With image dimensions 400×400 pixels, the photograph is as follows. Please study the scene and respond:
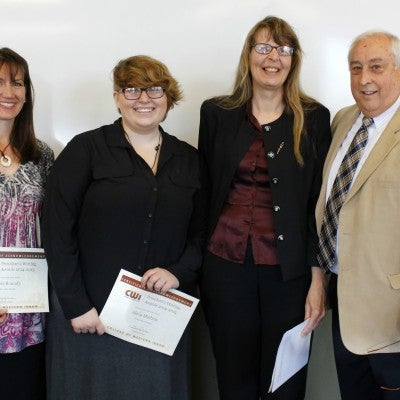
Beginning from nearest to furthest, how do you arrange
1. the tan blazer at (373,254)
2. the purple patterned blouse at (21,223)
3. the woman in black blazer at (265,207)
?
the tan blazer at (373,254), the purple patterned blouse at (21,223), the woman in black blazer at (265,207)

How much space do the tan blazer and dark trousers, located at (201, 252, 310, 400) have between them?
0.63 feet

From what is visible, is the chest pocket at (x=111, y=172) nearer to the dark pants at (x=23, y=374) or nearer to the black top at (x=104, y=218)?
the black top at (x=104, y=218)

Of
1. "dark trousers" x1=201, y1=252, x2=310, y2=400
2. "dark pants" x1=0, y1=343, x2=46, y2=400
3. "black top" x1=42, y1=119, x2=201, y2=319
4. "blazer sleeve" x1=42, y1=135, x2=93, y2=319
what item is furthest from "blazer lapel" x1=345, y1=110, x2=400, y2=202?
"dark pants" x1=0, y1=343, x2=46, y2=400

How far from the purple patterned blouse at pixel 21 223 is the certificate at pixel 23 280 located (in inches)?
1.1

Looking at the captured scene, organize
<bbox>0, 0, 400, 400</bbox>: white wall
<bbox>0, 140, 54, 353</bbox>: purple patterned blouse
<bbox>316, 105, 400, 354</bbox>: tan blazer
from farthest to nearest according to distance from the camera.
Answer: <bbox>0, 0, 400, 400</bbox>: white wall < <bbox>0, 140, 54, 353</bbox>: purple patterned blouse < <bbox>316, 105, 400, 354</bbox>: tan blazer

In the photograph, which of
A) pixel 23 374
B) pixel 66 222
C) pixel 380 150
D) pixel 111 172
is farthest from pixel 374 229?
pixel 23 374

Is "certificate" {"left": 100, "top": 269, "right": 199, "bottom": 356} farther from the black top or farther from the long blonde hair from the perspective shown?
the long blonde hair

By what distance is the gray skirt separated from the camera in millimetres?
1580

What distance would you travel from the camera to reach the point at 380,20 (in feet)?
6.45

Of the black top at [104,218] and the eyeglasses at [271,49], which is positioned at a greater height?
the eyeglasses at [271,49]

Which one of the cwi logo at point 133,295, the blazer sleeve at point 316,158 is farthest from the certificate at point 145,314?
the blazer sleeve at point 316,158

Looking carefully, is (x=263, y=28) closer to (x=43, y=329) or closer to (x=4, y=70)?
(x=4, y=70)

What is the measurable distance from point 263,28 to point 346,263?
30.7 inches

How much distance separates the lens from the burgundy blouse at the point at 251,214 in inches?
63.0
